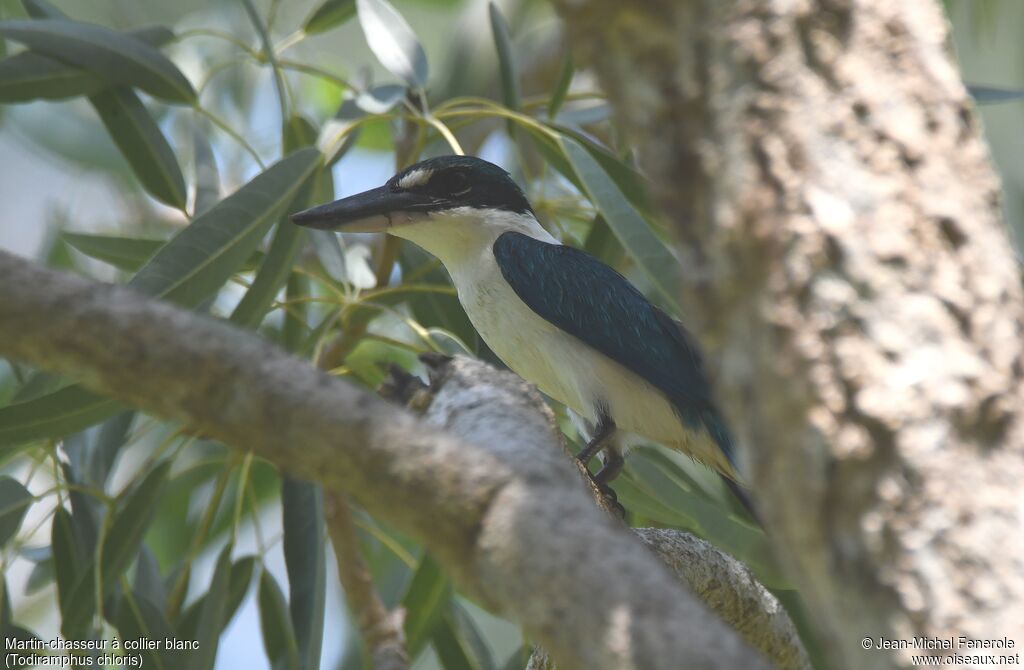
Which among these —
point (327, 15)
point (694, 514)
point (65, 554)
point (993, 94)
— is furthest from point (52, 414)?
point (993, 94)

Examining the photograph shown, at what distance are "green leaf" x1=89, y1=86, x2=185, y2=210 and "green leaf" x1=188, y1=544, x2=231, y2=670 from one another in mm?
917

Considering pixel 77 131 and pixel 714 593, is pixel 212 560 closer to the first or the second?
pixel 77 131

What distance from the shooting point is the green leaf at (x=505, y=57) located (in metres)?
3.23

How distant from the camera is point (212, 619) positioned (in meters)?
2.82

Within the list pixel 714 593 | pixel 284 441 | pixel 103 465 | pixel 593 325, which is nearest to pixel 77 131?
pixel 103 465

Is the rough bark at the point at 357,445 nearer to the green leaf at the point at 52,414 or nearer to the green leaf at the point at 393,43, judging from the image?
the green leaf at the point at 52,414

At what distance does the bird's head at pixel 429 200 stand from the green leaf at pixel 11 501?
2.94ft

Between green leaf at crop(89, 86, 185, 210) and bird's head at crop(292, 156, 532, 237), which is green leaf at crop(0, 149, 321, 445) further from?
green leaf at crop(89, 86, 185, 210)

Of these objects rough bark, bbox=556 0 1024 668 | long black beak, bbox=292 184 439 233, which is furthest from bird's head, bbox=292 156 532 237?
rough bark, bbox=556 0 1024 668

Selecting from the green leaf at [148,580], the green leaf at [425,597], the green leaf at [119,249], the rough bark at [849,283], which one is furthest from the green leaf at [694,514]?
the rough bark at [849,283]

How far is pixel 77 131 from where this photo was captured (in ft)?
15.4

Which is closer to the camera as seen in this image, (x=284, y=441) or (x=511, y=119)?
(x=284, y=441)

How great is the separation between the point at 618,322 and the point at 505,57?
0.76 meters

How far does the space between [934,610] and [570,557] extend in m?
0.34
